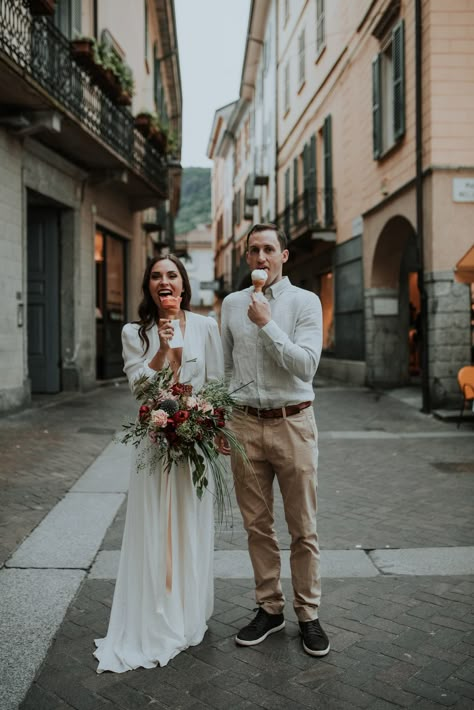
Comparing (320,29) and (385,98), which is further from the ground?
(320,29)

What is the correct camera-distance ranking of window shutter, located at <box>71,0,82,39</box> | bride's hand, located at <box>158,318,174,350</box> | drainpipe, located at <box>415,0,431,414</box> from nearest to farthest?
bride's hand, located at <box>158,318,174,350</box> < drainpipe, located at <box>415,0,431,414</box> < window shutter, located at <box>71,0,82,39</box>

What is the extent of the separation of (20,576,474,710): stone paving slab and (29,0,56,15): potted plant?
974 centimetres

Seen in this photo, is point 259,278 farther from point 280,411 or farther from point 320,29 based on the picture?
point 320,29

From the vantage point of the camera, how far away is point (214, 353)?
3285 mm

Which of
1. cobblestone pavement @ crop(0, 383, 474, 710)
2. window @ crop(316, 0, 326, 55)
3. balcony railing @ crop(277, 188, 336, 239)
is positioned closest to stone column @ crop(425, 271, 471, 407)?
cobblestone pavement @ crop(0, 383, 474, 710)

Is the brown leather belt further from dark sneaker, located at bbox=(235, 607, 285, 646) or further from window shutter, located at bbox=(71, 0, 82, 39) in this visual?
window shutter, located at bbox=(71, 0, 82, 39)

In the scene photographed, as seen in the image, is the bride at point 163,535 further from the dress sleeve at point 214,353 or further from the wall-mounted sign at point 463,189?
the wall-mounted sign at point 463,189

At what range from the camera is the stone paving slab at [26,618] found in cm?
284

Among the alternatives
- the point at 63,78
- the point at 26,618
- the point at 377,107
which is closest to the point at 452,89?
the point at 377,107

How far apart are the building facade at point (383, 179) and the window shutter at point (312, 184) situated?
4cm

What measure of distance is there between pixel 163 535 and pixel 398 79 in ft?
40.5

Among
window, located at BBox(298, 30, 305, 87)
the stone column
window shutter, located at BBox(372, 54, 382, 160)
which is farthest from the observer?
window, located at BBox(298, 30, 305, 87)

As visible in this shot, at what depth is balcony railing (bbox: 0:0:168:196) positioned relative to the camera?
1021cm

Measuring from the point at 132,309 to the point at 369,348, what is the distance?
23.1 feet
